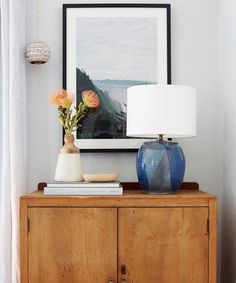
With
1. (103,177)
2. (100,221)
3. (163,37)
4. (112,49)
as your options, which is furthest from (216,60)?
(100,221)

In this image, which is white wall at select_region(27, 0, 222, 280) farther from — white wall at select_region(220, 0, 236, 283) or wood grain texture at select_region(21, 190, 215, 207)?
wood grain texture at select_region(21, 190, 215, 207)

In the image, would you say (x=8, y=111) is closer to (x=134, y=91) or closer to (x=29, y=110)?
(x=29, y=110)

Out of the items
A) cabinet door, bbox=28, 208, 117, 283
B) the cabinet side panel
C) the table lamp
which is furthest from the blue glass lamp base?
the cabinet side panel

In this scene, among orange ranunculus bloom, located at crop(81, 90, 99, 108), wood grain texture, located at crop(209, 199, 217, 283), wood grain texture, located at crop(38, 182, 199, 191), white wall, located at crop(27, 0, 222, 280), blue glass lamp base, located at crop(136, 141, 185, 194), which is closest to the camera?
wood grain texture, located at crop(209, 199, 217, 283)

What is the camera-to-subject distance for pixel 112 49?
213 cm

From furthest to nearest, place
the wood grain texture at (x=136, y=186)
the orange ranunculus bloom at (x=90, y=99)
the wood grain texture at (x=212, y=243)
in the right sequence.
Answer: the wood grain texture at (x=136, y=186), the orange ranunculus bloom at (x=90, y=99), the wood grain texture at (x=212, y=243)

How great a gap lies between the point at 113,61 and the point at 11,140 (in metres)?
0.62

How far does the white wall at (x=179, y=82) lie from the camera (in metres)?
2.15

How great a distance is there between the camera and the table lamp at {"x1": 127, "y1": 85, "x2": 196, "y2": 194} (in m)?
1.70

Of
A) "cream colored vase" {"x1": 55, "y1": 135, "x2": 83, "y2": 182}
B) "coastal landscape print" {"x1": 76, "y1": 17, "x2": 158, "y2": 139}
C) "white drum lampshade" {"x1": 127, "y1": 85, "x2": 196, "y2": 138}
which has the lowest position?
"cream colored vase" {"x1": 55, "y1": 135, "x2": 83, "y2": 182}

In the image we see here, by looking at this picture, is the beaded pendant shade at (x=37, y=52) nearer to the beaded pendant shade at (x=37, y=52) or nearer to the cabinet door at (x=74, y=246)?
the beaded pendant shade at (x=37, y=52)

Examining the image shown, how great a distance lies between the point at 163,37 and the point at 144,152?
2.12 feet

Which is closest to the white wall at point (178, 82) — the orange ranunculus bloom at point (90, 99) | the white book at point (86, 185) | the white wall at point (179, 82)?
the white wall at point (179, 82)

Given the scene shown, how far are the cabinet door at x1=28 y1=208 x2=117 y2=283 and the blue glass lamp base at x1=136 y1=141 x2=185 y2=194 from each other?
0.21 m
